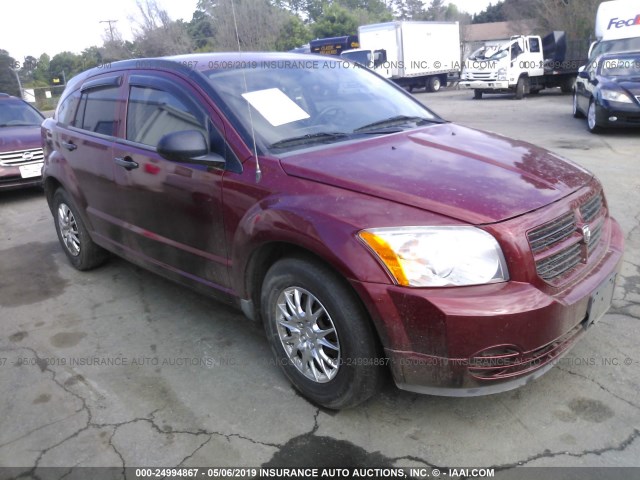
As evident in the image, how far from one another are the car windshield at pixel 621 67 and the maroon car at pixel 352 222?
8.23 metres

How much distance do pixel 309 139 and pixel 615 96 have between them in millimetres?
8546

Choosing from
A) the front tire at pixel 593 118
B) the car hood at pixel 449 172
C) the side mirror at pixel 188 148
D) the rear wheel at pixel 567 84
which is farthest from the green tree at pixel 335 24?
the side mirror at pixel 188 148

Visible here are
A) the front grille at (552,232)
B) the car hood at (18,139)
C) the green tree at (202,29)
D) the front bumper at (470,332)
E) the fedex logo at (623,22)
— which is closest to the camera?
the front bumper at (470,332)

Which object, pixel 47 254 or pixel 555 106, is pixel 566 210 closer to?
pixel 47 254

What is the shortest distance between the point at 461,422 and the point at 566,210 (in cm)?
115

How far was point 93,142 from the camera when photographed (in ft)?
13.8

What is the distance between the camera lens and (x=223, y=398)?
301 centimetres

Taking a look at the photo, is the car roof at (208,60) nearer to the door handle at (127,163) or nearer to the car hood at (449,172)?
the door handle at (127,163)

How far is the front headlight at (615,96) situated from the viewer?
945 cm

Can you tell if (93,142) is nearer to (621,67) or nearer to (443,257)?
(443,257)

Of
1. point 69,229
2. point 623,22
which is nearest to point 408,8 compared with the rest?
point 623,22

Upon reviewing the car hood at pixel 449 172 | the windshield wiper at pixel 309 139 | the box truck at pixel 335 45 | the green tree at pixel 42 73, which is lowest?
the car hood at pixel 449 172

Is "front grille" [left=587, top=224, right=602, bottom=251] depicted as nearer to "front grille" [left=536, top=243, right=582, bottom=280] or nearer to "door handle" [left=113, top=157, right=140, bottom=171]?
"front grille" [left=536, top=243, right=582, bottom=280]

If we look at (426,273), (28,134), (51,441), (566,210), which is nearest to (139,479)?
(51,441)
